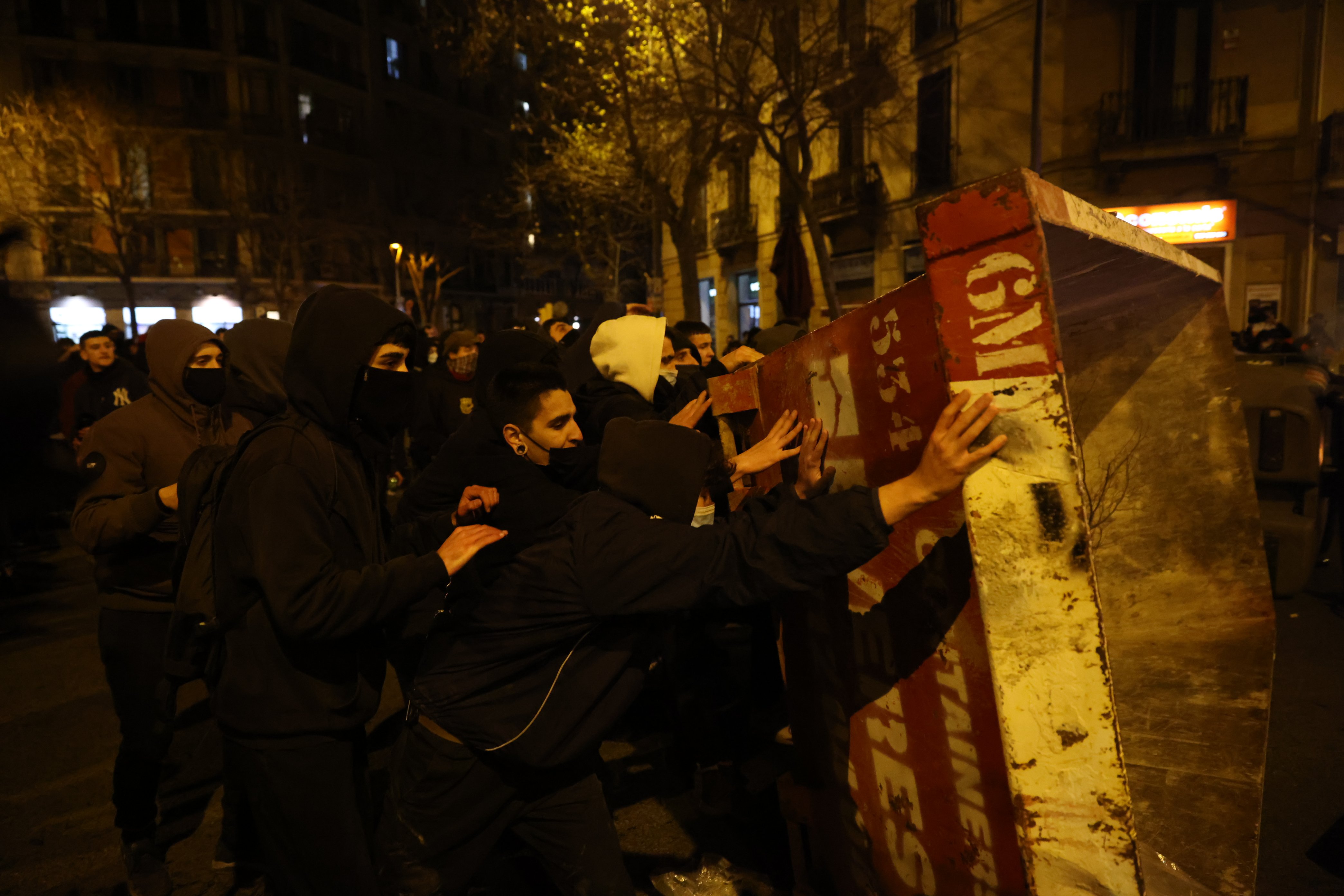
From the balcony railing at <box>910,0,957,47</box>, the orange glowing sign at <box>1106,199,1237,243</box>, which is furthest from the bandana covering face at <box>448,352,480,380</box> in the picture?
the balcony railing at <box>910,0,957,47</box>

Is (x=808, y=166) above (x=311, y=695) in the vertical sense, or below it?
above

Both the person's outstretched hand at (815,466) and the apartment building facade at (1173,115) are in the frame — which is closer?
the person's outstretched hand at (815,466)

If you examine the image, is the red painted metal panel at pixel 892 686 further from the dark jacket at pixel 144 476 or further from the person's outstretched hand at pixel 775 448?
the dark jacket at pixel 144 476

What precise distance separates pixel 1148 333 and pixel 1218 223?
56.4 feet

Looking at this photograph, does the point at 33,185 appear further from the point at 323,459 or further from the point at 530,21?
the point at 323,459

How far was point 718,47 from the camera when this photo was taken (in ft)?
49.1

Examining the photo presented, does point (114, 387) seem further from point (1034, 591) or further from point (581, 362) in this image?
point (1034, 591)

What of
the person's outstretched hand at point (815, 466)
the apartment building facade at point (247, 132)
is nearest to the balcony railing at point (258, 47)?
the apartment building facade at point (247, 132)

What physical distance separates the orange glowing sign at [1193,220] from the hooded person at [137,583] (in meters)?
17.2

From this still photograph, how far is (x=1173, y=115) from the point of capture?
16891mm

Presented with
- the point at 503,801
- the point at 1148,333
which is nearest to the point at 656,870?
the point at 503,801

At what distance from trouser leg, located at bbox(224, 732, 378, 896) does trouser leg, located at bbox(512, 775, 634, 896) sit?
0.42m

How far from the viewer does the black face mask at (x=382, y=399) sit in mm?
2260

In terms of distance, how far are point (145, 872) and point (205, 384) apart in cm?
173
